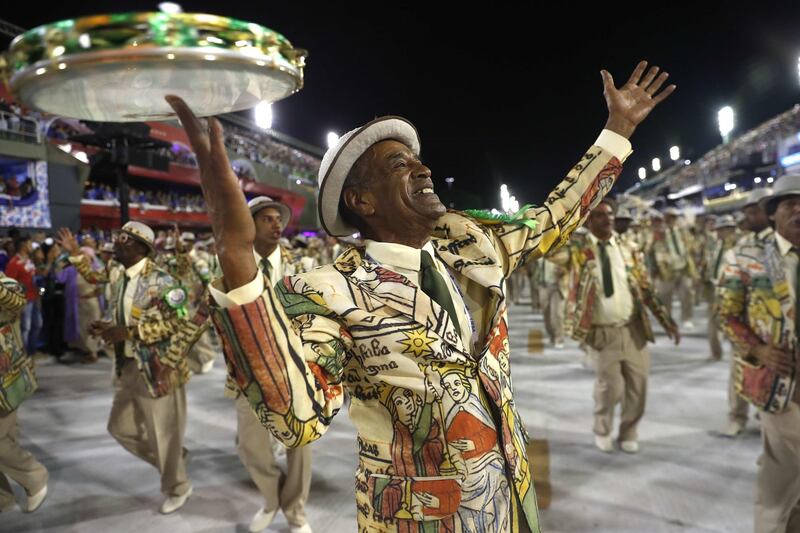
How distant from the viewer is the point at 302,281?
1.43 metres

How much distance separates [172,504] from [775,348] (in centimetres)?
424

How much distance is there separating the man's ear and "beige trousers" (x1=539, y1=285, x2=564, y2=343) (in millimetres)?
8857

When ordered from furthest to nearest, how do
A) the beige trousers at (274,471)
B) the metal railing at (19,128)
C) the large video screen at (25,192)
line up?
1. the large video screen at (25,192)
2. the metal railing at (19,128)
3. the beige trousers at (274,471)

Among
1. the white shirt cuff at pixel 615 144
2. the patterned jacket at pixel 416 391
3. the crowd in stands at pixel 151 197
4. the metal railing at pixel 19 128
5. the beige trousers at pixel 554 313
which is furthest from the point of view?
the crowd in stands at pixel 151 197

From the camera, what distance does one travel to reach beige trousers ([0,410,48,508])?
425 cm

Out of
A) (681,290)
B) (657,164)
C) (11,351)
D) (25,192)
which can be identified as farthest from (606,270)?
(657,164)

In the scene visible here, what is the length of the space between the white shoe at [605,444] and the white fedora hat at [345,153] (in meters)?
4.23

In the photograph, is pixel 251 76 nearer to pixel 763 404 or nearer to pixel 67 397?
pixel 763 404

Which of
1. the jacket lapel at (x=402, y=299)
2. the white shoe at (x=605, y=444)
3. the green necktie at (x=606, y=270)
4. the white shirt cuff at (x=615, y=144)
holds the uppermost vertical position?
the white shirt cuff at (x=615, y=144)

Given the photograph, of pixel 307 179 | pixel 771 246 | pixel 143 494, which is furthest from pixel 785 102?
pixel 143 494

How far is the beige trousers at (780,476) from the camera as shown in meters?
3.08

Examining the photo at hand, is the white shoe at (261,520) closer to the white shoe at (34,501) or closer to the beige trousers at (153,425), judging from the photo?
the beige trousers at (153,425)

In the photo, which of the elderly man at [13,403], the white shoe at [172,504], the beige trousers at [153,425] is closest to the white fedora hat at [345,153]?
the beige trousers at [153,425]

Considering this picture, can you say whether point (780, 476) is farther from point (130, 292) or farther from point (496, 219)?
point (130, 292)
